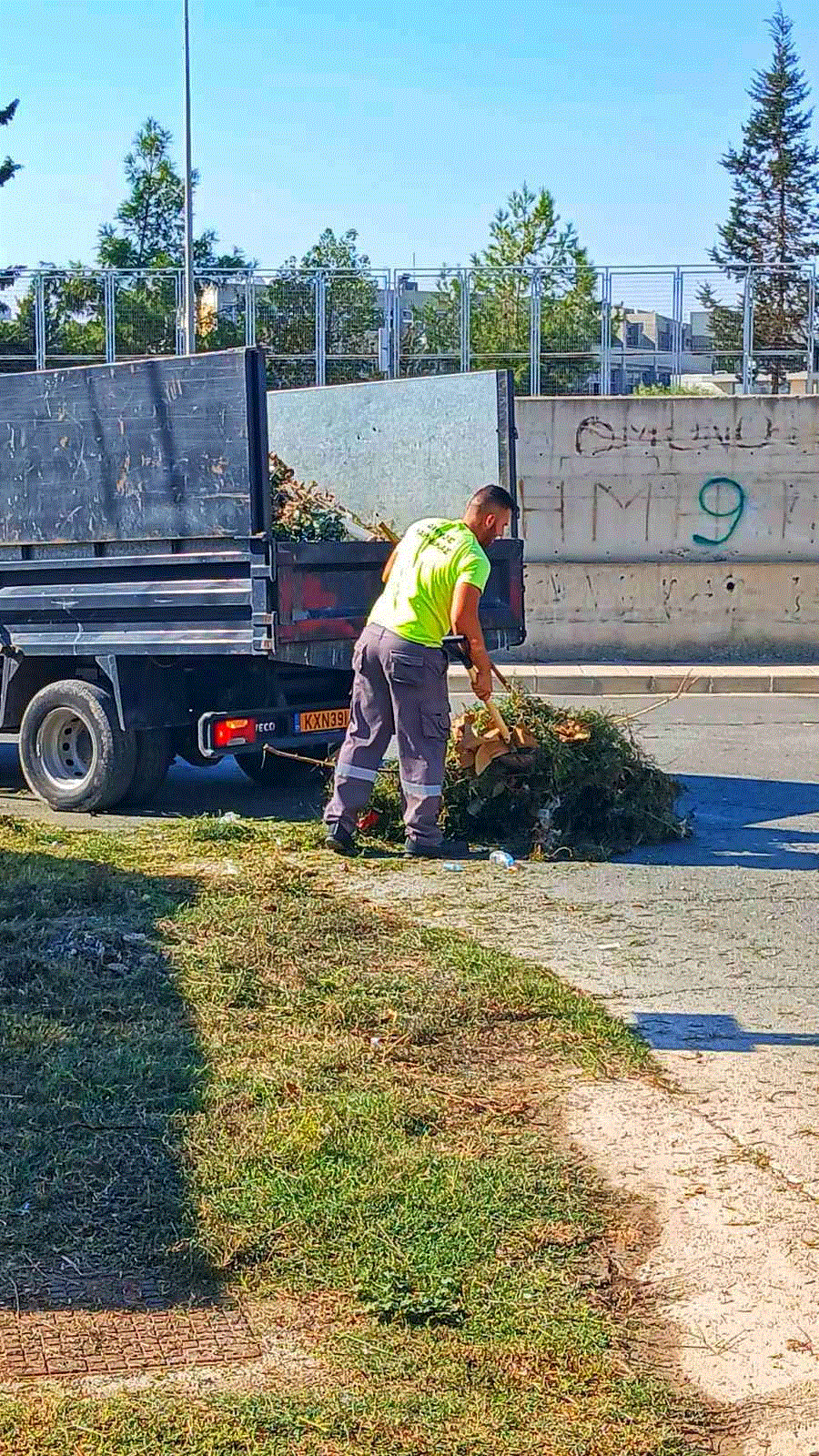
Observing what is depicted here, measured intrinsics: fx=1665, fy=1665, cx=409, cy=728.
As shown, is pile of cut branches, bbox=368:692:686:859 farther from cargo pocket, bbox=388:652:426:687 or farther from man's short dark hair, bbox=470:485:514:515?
man's short dark hair, bbox=470:485:514:515

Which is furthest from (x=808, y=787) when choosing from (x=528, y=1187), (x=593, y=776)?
(x=528, y=1187)

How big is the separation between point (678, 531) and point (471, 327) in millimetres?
4183

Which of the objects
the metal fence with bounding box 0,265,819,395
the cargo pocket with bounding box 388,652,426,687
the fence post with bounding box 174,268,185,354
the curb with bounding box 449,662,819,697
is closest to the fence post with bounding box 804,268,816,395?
the metal fence with bounding box 0,265,819,395

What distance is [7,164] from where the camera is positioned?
36.9m

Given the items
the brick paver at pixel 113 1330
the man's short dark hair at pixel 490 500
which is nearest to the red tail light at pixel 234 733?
the man's short dark hair at pixel 490 500

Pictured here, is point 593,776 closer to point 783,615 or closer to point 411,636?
point 411,636

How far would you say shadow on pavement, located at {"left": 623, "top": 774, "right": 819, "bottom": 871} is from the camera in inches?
333

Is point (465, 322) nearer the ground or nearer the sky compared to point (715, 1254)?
nearer the sky

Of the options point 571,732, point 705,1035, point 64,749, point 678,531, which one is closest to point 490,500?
point 571,732

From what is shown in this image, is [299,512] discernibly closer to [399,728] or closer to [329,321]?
[399,728]

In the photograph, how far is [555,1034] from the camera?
5.46 m

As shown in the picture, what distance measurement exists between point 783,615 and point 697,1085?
46.7 feet

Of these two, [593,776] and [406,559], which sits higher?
[406,559]

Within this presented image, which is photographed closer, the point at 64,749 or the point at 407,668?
the point at 407,668
